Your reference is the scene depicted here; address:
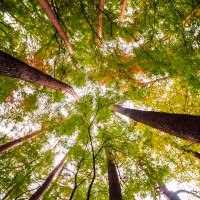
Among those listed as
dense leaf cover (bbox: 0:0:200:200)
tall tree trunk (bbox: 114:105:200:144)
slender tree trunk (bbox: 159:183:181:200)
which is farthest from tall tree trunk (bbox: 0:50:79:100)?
slender tree trunk (bbox: 159:183:181:200)

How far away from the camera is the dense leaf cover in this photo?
7180 mm

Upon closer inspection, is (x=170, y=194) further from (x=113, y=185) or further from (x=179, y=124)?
(x=179, y=124)

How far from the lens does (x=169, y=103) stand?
10.0 meters

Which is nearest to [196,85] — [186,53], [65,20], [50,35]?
[186,53]

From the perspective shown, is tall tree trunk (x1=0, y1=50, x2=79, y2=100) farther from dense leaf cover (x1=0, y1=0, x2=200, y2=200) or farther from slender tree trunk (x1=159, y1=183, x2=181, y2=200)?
slender tree trunk (x1=159, y1=183, x2=181, y2=200)

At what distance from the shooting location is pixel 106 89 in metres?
7.75

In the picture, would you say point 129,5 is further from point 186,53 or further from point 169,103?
point 169,103

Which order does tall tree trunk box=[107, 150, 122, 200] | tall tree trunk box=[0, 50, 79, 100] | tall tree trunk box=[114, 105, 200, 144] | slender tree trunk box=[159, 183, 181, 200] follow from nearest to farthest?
1. tall tree trunk box=[114, 105, 200, 144]
2. tall tree trunk box=[0, 50, 79, 100]
3. tall tree trunk box=[107, 150, 122, 200]
4. slender tree trunk box=[159, 183, 181, 200]

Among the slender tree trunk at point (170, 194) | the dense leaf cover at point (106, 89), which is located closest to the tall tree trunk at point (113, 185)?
the dense leaf cover at point (106, 89)

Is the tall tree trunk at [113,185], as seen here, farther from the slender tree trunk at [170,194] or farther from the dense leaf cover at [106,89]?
the slender tree trunk at [170,194]

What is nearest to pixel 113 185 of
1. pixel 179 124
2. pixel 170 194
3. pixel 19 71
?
pixel 179 124

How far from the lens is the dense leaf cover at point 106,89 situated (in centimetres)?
718

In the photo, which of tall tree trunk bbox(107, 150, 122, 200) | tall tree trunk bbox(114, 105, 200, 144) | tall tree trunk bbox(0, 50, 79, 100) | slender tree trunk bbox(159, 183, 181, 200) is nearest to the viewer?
tall tree trunk bbox(114, 105, 200, 144)

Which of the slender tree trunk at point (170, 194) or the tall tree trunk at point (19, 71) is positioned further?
the slender tree trunk at point (170, 194)
